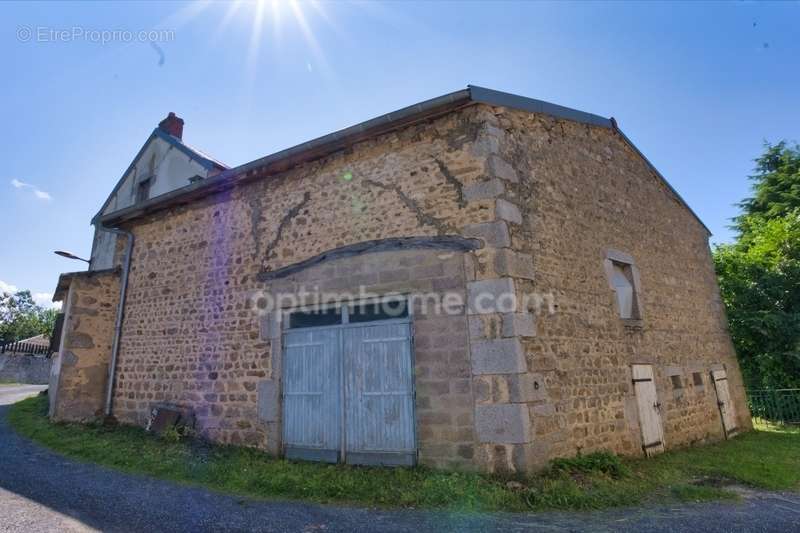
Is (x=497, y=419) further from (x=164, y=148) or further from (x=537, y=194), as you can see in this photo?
(x=164, y=148)

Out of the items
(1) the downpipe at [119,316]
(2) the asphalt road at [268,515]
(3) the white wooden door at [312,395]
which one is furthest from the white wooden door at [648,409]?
(1) the downpipe at [119,316]

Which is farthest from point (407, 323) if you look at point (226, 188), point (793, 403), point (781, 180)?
point (781, 180)

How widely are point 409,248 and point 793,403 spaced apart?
11.6 m

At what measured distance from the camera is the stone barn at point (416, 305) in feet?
17.1

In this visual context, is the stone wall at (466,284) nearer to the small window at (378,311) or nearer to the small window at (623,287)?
the small window at (378,311)

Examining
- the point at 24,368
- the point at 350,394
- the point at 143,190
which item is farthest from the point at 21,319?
the point at 350,394

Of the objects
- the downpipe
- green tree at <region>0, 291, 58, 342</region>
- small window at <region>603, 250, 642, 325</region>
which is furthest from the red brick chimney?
green tree at <region>0, 291, 58, 342</region>

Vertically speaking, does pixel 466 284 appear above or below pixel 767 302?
below

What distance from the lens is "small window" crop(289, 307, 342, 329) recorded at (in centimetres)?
608

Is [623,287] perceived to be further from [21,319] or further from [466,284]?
[21,319]

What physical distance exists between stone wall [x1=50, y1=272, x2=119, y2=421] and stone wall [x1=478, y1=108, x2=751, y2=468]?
768 cm

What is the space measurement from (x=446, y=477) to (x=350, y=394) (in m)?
1.62

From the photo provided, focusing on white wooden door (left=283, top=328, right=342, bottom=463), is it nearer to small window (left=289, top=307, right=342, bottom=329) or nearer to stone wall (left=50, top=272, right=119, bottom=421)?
small window (left=289, top=307, right=342, bottom=329)

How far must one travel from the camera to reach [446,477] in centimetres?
470
